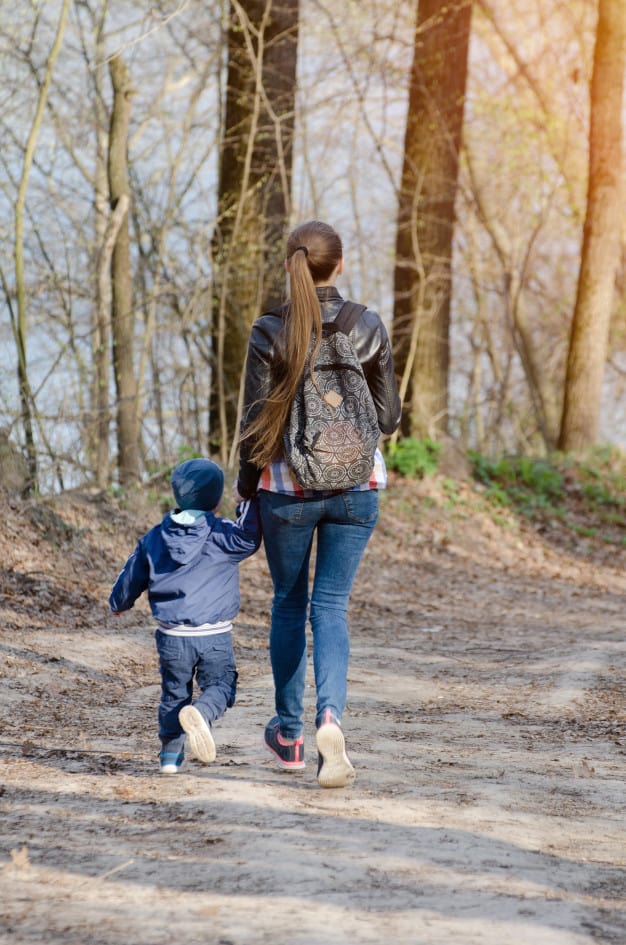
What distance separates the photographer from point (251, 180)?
43.6 feet

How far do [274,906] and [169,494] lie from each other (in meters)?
8.62

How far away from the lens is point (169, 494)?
456 inches

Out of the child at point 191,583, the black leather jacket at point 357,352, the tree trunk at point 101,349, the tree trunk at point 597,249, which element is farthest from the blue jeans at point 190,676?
the tree trunk at point 597,249

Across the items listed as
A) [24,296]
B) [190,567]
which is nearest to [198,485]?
[190,567]

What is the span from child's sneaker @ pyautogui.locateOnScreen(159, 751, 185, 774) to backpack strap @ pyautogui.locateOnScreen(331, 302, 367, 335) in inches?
70.9

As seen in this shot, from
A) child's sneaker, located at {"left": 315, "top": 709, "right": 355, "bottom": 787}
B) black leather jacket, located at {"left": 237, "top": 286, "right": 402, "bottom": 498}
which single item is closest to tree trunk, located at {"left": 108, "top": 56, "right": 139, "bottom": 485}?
black leather jacket, located at {"left": 237, "top": 286, "right": 402, "bottom": 498}

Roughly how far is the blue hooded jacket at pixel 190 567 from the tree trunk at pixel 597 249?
1346cm

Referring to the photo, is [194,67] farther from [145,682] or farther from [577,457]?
[145,682]

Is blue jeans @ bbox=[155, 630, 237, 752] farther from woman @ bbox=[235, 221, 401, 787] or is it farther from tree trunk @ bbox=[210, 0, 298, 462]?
tree trunk @ bbox=[210, 0, 298, 462]

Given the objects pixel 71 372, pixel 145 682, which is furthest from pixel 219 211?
pixel 145 682

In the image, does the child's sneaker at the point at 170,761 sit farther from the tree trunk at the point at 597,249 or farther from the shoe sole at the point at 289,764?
the tree trunk at the point at 597,249

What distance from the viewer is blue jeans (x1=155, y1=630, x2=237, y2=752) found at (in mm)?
4453

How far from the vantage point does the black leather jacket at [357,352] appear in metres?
4.24

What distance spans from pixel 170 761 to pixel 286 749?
1.53ft
